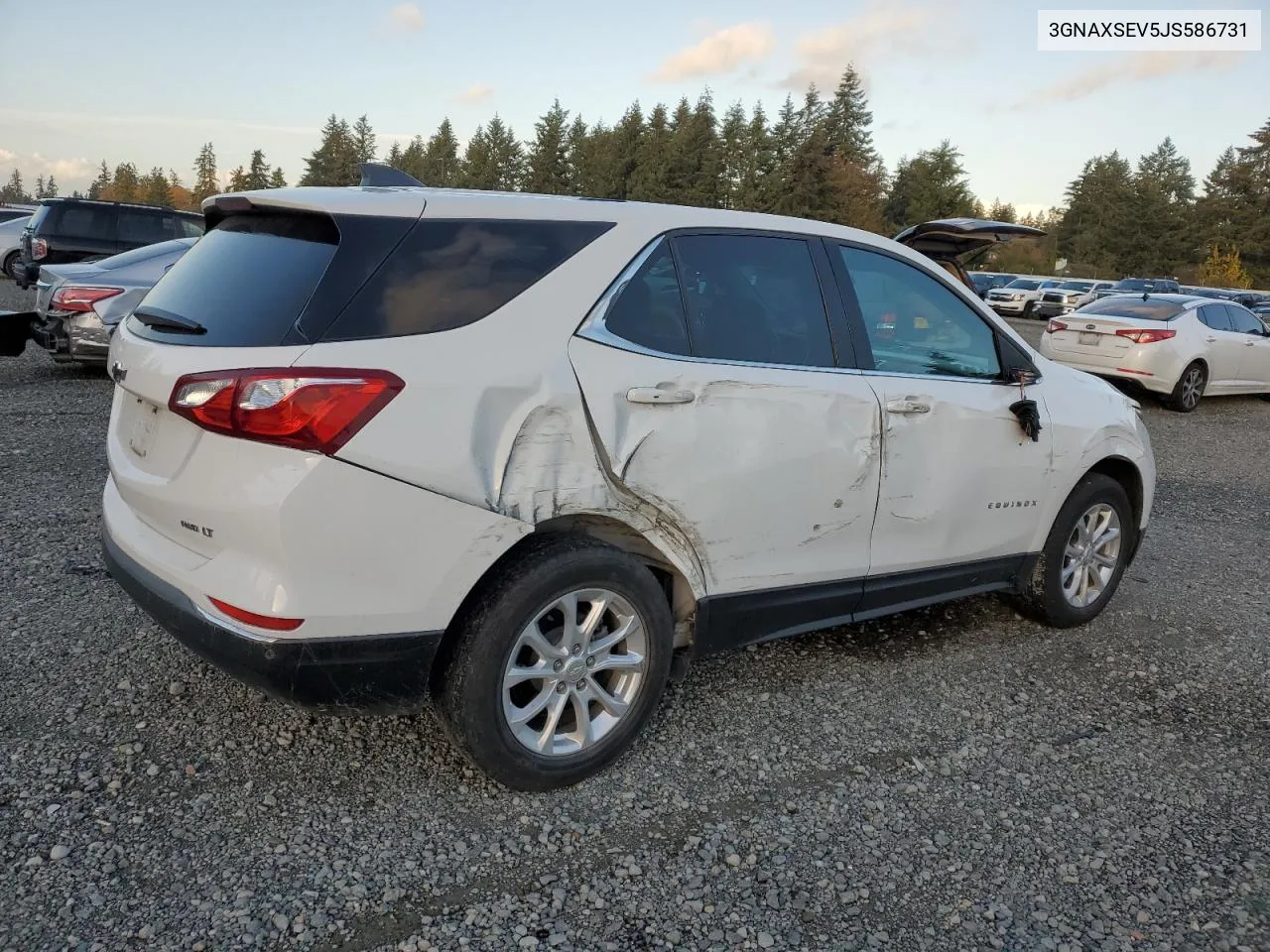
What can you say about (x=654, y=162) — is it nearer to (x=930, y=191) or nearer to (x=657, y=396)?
(x=930, y=191)

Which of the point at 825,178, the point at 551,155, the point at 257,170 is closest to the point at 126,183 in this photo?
the point at 257,170

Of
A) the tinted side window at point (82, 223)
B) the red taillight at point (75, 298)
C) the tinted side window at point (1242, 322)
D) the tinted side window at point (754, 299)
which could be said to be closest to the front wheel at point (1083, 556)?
the tinted side window at point (754, 299)

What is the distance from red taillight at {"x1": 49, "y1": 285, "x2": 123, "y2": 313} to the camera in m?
9.05

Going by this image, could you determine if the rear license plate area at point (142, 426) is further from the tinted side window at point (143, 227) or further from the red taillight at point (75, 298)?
the tinted side window at point (143, 227)

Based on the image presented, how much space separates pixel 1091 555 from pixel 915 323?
1.64 meters

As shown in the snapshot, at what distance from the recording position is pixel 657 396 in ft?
9.86

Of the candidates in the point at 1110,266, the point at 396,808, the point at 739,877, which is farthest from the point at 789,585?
the point at 1110,266

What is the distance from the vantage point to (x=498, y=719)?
9.30ft

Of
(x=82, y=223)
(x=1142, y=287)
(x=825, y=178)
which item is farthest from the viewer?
(x=825, y=178)

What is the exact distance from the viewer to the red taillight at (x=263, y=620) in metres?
2.55

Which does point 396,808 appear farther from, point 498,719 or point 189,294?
point 189,294

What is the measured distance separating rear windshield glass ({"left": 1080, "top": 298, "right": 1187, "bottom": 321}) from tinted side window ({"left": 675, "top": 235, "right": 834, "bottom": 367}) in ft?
37.8

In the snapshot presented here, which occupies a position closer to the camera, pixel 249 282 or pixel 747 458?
pixel 249 282

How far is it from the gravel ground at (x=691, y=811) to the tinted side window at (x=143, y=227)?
43.4 ft
